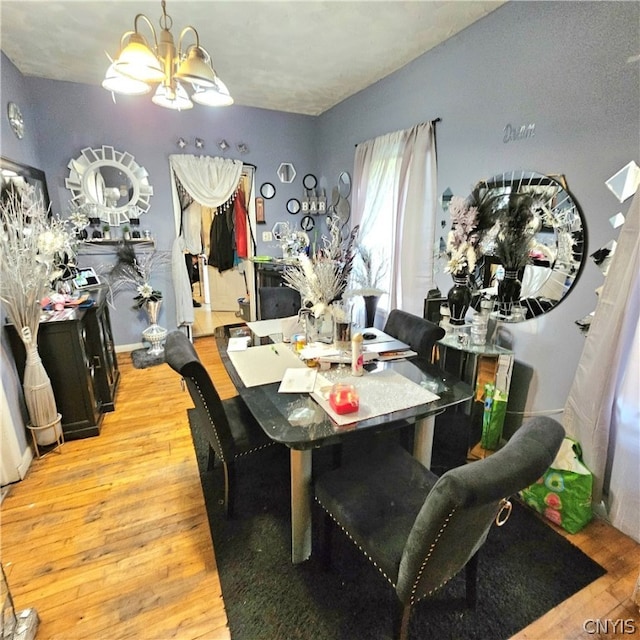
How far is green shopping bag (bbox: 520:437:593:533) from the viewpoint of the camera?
1.75 m

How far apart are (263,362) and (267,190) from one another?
10.7ft

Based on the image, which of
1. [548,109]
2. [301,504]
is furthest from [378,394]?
[548,109]

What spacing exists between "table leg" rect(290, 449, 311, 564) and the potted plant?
179 centimetres

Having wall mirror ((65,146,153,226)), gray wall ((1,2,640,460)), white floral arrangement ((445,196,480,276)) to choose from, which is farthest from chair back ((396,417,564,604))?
wall mirror ((65,146,153,226))

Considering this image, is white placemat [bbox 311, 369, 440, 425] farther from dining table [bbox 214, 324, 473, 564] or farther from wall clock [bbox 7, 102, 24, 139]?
wall clock [bbox 7, 102, 24, 139]

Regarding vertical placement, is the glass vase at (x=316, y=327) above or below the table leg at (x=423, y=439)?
above

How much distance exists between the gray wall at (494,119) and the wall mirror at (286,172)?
0.56 m

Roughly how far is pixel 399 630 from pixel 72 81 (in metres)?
4.77

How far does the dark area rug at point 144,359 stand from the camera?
3.73 m

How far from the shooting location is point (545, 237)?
2068mm

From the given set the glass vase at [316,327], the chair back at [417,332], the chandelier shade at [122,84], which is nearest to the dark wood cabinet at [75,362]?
the chandelier shade at [122,84]

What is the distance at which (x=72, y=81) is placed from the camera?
3418 mm

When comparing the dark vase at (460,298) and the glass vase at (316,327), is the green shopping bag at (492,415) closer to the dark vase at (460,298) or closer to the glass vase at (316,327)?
the dark vase at (460,298)

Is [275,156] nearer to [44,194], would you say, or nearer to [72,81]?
[72,81]
